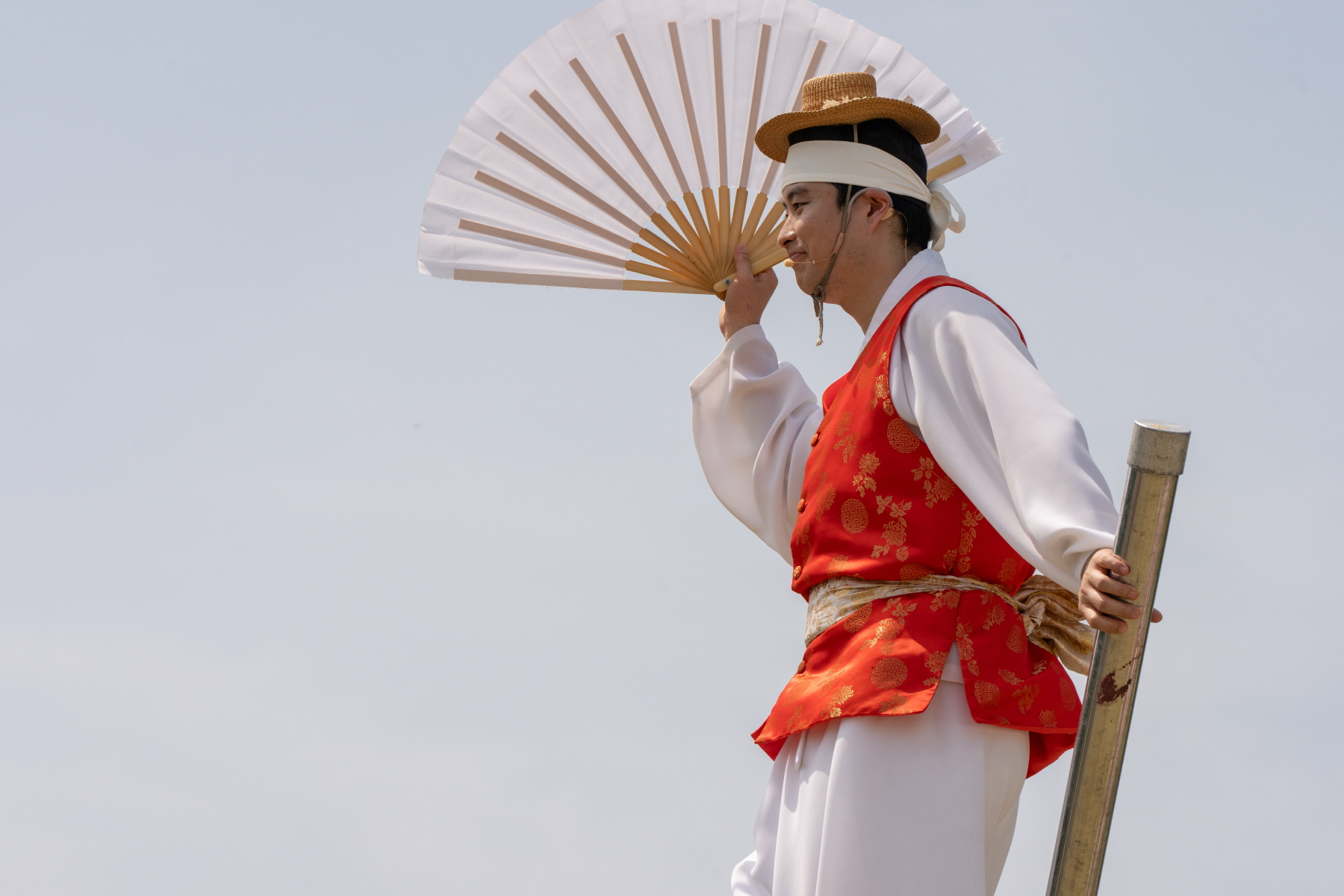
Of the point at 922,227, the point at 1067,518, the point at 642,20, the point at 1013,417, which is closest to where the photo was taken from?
the point at 1067,518

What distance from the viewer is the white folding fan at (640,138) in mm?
3859

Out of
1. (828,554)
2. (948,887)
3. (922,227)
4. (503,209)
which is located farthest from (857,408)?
(503,209)

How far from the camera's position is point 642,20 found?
12.6 ft

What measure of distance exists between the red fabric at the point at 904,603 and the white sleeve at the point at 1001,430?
0.08 meters

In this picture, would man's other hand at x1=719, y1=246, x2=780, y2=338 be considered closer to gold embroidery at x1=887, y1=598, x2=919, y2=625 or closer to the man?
the man

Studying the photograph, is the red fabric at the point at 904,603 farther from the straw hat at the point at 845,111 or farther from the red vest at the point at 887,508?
the straw hat at the point at 845,111

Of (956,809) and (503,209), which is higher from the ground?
(503,209)

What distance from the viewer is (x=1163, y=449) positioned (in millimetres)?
2283

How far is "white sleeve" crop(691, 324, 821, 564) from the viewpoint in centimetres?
368

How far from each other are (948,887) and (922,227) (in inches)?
57.8

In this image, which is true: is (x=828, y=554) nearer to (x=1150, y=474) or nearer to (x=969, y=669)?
(x=969, y=669)

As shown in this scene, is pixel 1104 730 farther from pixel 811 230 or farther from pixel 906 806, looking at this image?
pixel 811 230

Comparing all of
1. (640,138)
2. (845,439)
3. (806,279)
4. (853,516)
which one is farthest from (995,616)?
(640,138)

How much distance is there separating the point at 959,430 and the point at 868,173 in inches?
29.7
